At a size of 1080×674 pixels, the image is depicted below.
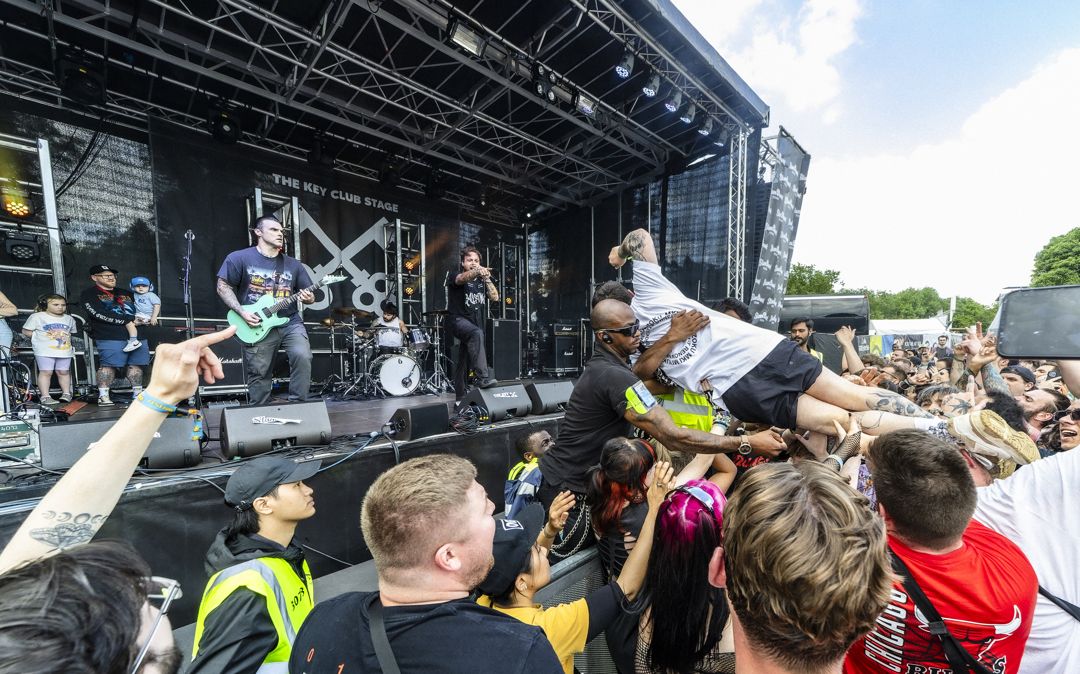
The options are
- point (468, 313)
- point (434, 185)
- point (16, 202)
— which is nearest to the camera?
point (468, 313)

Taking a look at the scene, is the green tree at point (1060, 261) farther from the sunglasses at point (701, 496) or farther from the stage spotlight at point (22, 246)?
the stage spotlight at point (22, 246)

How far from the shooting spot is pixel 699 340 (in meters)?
2.53

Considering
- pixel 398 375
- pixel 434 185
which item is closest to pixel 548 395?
pixel 398 375

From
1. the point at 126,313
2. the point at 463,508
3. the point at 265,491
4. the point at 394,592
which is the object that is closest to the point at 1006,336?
the point at 463,508

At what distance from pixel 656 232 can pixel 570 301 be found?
125 inches

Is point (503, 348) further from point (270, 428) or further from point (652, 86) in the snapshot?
point (270, 428)

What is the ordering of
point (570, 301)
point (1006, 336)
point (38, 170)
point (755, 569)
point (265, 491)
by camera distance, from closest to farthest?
point (755, 569) → point (1006, 336) → point (265, 491) → point (38, 170) → point (570, 301)

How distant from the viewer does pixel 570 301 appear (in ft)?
41.9

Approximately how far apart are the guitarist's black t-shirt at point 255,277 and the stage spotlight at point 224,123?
5.47m

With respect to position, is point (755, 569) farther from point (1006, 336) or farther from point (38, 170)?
point (38, 170)

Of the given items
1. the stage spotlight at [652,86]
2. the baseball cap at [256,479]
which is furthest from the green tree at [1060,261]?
the baseball cap at [256,479]

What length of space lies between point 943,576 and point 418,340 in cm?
850

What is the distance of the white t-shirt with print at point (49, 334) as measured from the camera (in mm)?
5688

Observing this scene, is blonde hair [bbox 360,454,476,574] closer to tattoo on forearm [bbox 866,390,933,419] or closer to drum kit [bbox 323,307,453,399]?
tattoo on forearm [bbox 866,390,933,419]
